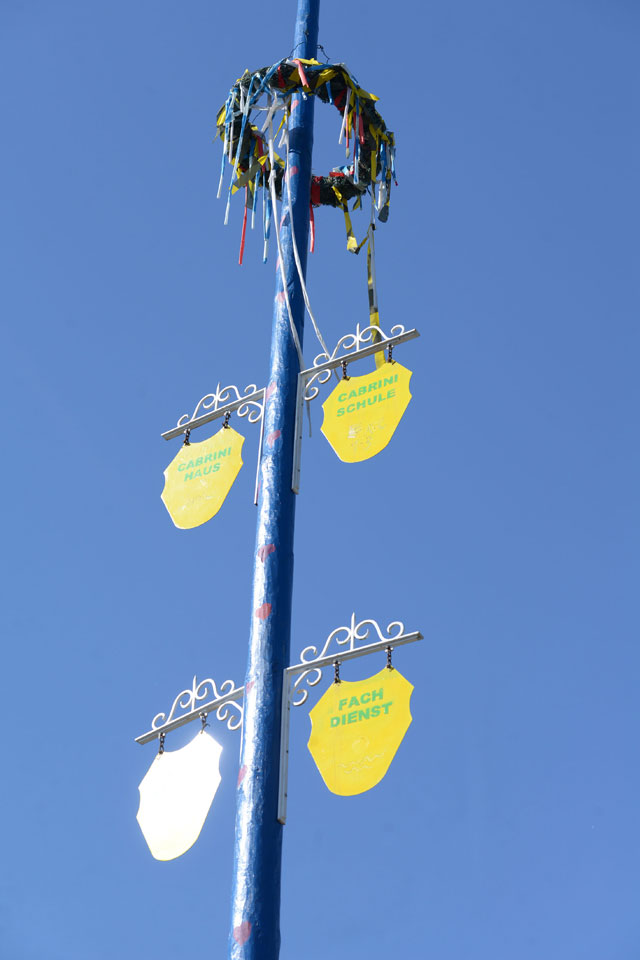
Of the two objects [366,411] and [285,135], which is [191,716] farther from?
[285,135]

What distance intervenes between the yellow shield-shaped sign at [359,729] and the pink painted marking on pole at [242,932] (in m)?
0.78

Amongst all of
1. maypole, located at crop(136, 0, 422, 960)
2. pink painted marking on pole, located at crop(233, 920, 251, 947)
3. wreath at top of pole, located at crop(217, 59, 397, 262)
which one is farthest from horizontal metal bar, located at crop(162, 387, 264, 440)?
pink painted marking on pole, located at crop(233, 920, 251, 947)

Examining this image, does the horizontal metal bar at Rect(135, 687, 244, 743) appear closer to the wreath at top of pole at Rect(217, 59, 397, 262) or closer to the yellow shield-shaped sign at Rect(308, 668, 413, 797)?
the yellow shield-shaped sign at Rect(308, 668, 413, 797)

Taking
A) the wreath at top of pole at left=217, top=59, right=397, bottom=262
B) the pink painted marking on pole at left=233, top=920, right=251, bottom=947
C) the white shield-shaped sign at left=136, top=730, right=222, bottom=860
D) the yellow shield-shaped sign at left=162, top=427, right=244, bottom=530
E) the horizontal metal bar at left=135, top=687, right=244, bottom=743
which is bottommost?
the pink painted marking on pole at left=233, top=920, right=251, bottom=947

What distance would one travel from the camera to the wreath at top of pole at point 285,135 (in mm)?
7211

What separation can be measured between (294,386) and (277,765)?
2.07 meters

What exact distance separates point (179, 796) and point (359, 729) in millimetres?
892

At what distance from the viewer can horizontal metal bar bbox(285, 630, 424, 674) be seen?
5340mm

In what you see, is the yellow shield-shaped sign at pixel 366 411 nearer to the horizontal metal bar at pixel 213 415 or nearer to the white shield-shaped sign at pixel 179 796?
the horizontal metal bar at pixel 213 415

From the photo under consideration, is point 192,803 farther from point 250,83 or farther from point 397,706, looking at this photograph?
point 250,83

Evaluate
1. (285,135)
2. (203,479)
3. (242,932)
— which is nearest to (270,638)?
(242,932)

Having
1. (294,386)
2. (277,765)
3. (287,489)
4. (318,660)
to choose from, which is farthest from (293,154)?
(277,765)

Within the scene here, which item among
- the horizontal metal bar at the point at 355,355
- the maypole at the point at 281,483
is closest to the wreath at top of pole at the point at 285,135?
the maypole at the point at 281,483

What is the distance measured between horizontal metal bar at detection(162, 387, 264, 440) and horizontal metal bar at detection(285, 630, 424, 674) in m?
1.64
